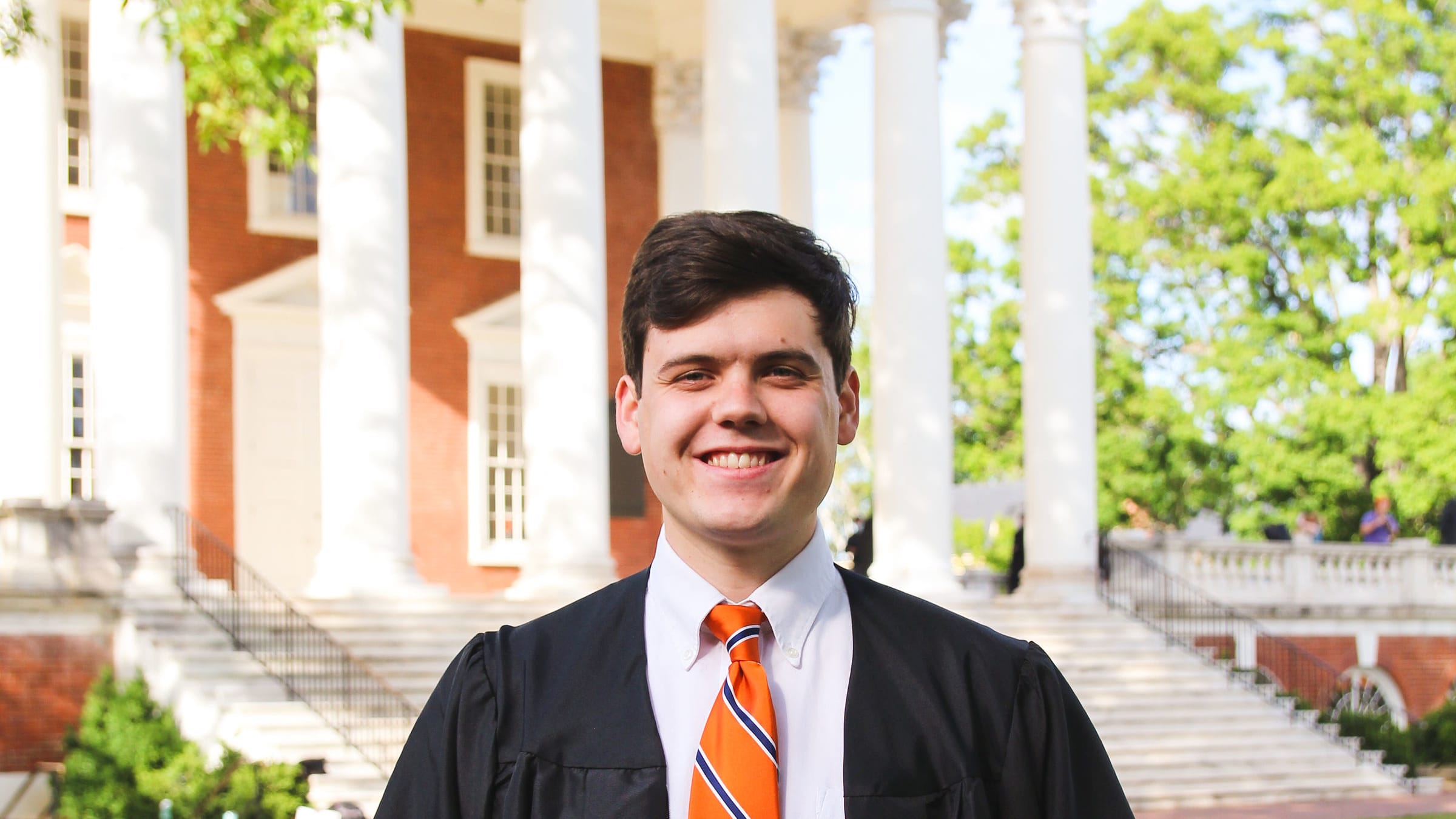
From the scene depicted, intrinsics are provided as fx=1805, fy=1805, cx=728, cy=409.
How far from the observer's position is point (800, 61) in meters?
31.4

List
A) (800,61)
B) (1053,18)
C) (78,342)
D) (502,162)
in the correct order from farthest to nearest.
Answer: (800,61), (502,162), (1053,18), (78,342)

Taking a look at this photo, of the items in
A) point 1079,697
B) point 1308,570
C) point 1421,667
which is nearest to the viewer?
point 1079,697

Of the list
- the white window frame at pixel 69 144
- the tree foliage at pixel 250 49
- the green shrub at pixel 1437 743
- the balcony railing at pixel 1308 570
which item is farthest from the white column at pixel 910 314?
the tree foliage at pixel 250 49

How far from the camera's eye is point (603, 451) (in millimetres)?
22969

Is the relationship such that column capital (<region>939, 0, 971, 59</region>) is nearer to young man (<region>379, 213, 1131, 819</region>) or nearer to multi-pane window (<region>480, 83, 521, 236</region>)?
multi-pane window (<region>480, 83, 521, 236</region>)

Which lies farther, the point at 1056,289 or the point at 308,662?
the point at 1056,289

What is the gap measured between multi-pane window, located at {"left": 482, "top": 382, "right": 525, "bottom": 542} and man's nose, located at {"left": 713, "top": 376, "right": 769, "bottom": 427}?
2630cm

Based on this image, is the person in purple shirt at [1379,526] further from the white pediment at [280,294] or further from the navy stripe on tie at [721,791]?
the navy stripe on tie at [721,791]

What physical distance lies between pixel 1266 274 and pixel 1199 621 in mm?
11559

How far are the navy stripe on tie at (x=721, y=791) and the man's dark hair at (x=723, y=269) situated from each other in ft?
2.41

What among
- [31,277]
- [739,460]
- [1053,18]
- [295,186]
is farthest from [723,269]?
[295,186]

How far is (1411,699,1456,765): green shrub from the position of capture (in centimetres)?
2683

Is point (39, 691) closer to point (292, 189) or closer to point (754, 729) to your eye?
point (292, 189)

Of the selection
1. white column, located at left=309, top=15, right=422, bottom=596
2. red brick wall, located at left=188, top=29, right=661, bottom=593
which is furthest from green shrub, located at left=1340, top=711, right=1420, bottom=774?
white column, located at left=309, top=15, right=422, bottom=596
